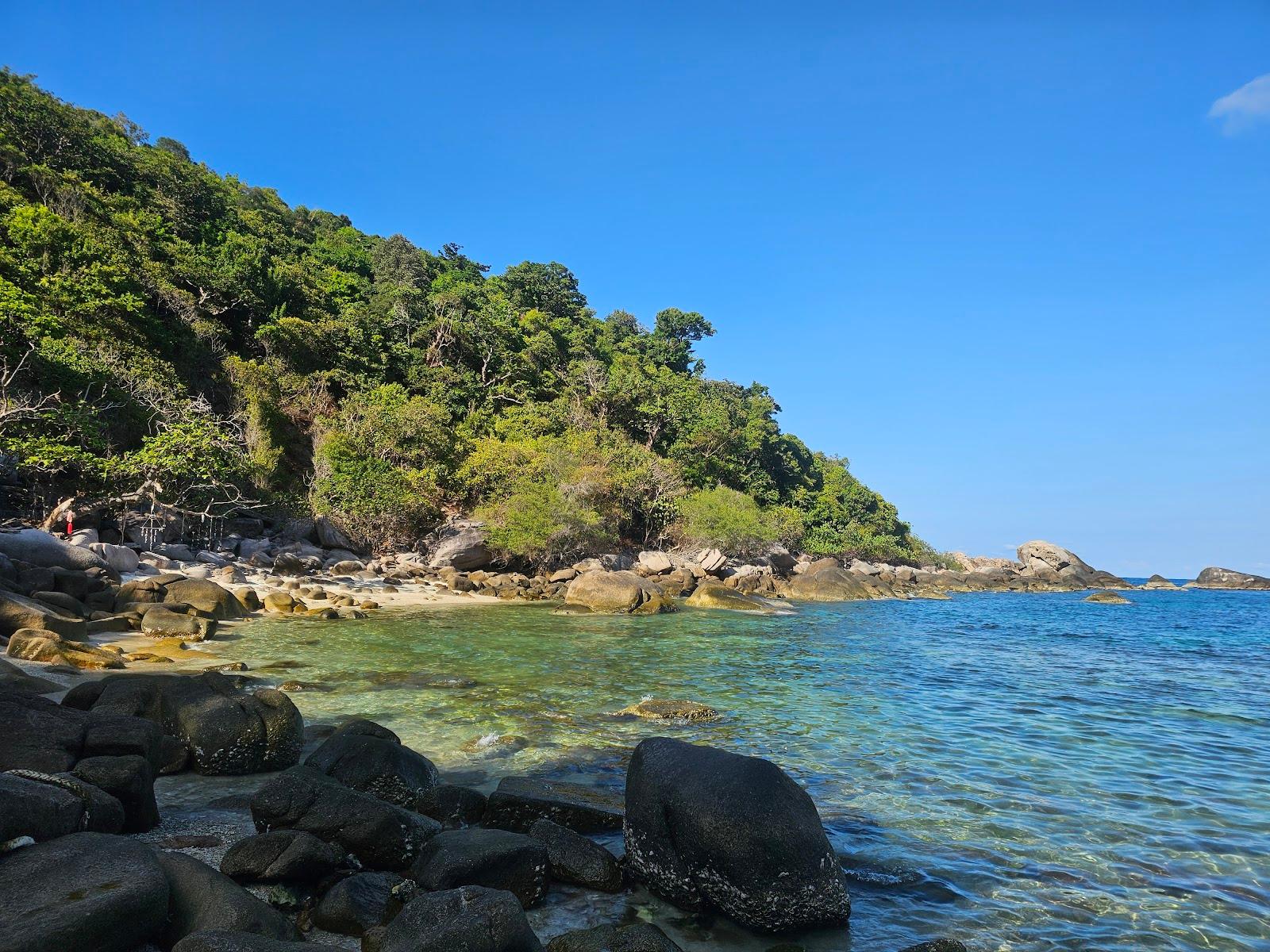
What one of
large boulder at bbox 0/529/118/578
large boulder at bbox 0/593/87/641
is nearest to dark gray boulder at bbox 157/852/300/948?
large boulder at bbox 0/593/87/641

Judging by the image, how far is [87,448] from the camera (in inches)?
988

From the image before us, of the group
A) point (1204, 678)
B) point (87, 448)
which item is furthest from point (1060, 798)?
point (87, 448)

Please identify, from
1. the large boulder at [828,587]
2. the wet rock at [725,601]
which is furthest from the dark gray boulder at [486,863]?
the large boulder at [828,587]

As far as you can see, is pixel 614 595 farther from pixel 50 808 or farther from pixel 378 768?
pixel 50 808

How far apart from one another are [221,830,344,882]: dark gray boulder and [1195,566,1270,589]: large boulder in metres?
115

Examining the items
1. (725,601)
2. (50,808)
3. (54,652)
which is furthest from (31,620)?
(725,601)

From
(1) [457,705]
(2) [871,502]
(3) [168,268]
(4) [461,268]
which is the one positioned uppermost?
(4) [461,268]

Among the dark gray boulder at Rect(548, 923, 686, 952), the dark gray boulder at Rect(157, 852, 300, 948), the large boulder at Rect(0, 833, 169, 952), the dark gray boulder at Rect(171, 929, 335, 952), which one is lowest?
the dark gray boulder at Rect(548, 923, 686, 952)

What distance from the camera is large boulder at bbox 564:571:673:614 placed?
28625 millimetres

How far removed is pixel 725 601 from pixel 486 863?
28.5 meters

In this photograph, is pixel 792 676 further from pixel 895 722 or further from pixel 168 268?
pixel 168 268

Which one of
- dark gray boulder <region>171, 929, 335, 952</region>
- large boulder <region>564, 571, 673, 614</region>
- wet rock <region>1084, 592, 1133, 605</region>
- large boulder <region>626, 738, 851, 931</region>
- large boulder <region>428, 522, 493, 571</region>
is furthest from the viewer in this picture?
wet rock <region>1084, 592, 1133, 605</region>

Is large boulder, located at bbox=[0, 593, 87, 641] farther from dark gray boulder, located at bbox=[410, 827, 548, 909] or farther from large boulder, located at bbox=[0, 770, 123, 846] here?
dark gray boulder, located at bbox=[410, 827, 548, 909]

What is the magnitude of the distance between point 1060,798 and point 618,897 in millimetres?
5783
